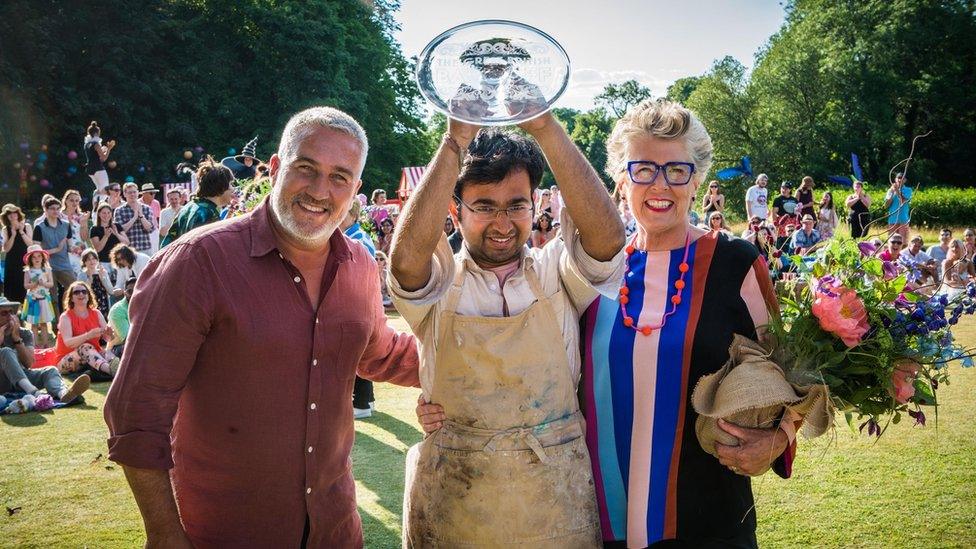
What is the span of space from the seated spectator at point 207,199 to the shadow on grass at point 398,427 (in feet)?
7.98

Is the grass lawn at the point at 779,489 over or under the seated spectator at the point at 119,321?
under

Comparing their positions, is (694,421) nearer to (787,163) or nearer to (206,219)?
(206,219)

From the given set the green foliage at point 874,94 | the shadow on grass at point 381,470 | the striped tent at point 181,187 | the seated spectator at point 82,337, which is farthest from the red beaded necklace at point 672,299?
the green foliage at point 874,94

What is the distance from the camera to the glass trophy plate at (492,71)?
203 cm

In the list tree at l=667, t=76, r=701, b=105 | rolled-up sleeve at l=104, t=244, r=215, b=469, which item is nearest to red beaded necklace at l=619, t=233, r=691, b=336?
rolled-up sleeve at l=104, t=244, r=215, b=469

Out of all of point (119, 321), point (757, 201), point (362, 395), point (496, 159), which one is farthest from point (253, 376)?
point (757, 201)

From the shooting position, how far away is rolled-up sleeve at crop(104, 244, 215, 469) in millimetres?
2117

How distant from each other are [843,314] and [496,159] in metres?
1.27

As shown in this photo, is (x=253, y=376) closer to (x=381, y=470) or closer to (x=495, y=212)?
(x=495, y=212)

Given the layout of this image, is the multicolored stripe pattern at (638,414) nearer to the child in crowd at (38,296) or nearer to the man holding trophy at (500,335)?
the man holding trophy at (500,335)

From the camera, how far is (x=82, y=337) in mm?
9570

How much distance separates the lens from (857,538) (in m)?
4.36

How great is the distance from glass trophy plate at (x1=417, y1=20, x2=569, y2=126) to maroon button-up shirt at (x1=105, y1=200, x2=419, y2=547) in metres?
0.82

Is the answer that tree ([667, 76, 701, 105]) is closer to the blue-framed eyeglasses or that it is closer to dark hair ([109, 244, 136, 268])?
dark hair ([109, 244, 136, 268])
